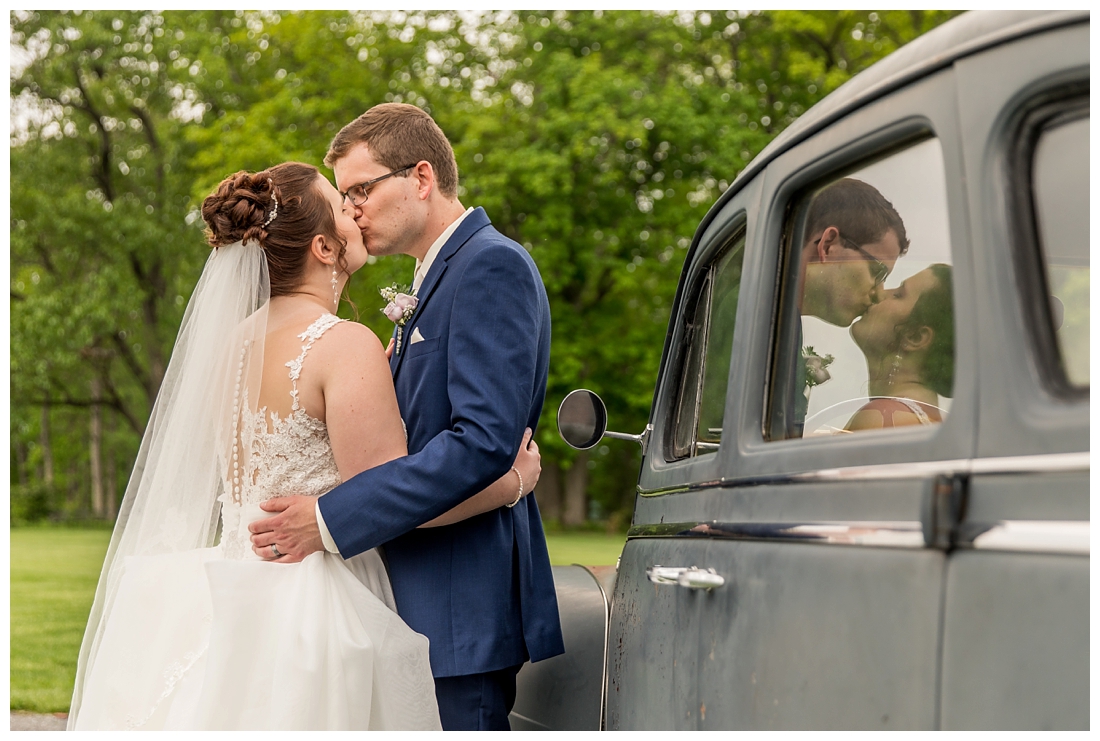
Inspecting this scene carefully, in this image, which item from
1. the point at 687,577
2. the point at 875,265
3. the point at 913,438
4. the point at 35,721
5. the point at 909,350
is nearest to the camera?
the point at 913,438

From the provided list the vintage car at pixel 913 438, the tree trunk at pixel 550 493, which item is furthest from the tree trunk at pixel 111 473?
the vintage car at pixel 913 438

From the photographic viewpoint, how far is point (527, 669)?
2961 mm

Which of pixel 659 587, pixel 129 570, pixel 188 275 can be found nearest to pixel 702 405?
pixel 659 587

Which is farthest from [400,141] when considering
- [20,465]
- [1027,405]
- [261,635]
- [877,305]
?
[20,465]

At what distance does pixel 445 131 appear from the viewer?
2309cm

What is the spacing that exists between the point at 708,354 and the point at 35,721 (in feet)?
19.5

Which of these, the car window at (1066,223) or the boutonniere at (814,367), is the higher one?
the car window at (1066,223)

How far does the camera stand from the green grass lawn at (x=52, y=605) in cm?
739

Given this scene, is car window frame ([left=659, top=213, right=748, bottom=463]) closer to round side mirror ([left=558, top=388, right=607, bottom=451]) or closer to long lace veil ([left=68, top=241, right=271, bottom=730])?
round side mirror ([left=558, top=388, right=607, bottom=451])

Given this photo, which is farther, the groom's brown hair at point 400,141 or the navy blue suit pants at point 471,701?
the groom's brown hair at point 400,141

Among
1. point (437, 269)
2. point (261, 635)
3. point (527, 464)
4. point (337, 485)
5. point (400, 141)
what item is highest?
point (400, 141)

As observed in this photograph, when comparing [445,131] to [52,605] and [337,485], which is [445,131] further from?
[337,485]

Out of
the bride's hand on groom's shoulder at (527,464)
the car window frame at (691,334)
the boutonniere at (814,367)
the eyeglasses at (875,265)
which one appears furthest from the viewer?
the bride's hand on groom's shoulder at (527,464)

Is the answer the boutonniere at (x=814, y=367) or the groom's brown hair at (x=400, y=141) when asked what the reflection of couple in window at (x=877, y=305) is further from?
the groom's brown hair at (x=400, y=141)
